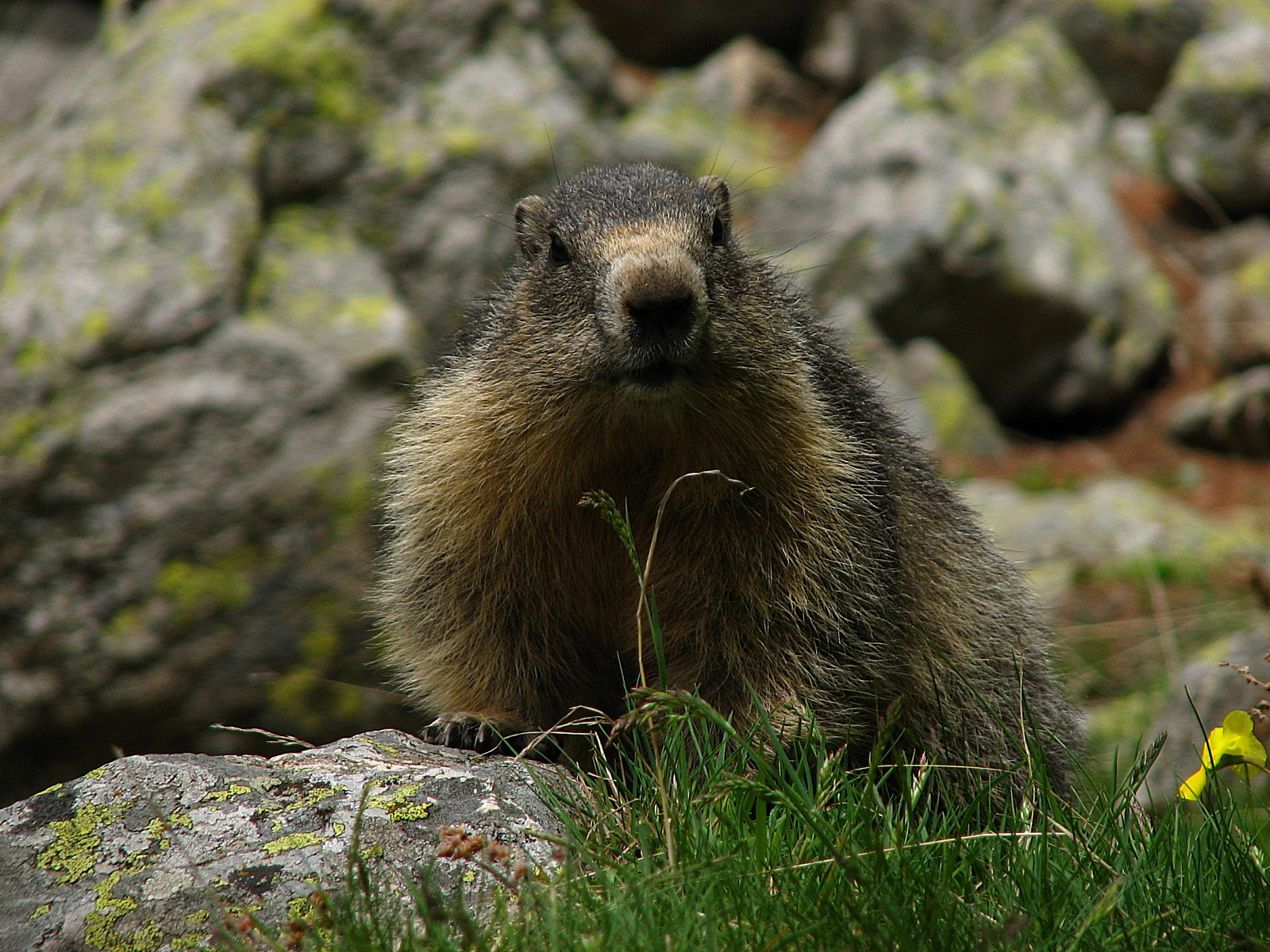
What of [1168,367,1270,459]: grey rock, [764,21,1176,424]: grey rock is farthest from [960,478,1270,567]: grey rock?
A: [764,21,1176,424]: grey rock

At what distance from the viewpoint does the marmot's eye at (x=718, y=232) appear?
14.5 ft

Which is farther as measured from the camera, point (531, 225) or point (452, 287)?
point (452, 287)

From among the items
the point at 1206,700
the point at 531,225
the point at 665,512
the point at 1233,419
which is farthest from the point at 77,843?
the point at 1233,419

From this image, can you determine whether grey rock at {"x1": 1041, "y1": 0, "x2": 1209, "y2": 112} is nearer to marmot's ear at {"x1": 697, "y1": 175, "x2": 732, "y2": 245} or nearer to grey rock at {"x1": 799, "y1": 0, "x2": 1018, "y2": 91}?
grey rock at {"x1": 799, "y1": 0, "x2": 1018, "y2": 91}

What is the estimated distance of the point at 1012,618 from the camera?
528cm

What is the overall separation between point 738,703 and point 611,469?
0.95 meters

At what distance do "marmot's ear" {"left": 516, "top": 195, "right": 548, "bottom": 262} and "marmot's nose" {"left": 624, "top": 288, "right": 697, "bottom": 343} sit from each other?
103cm

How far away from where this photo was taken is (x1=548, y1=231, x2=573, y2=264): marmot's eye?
439 cm

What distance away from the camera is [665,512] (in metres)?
4.23

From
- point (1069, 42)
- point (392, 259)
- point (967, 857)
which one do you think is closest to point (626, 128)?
point (392, 259)

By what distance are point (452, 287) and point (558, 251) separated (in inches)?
204

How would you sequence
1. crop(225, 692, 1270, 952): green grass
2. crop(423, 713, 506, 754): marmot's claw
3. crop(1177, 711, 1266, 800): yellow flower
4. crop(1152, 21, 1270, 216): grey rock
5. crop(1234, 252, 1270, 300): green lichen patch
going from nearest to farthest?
crop(225, 692, 1270, 952): green grass
crop(1177, 711, 1266, 800): yellow flower
crop(423, 713, 506, 754): marmot's claw
crop(1234, 252, 1270, 300): green lichen patch
crop(1152, 21, 1270, 216): grey rock

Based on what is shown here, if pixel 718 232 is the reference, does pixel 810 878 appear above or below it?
below

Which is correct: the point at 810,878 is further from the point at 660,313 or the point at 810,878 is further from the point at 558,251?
the point at 558,251
